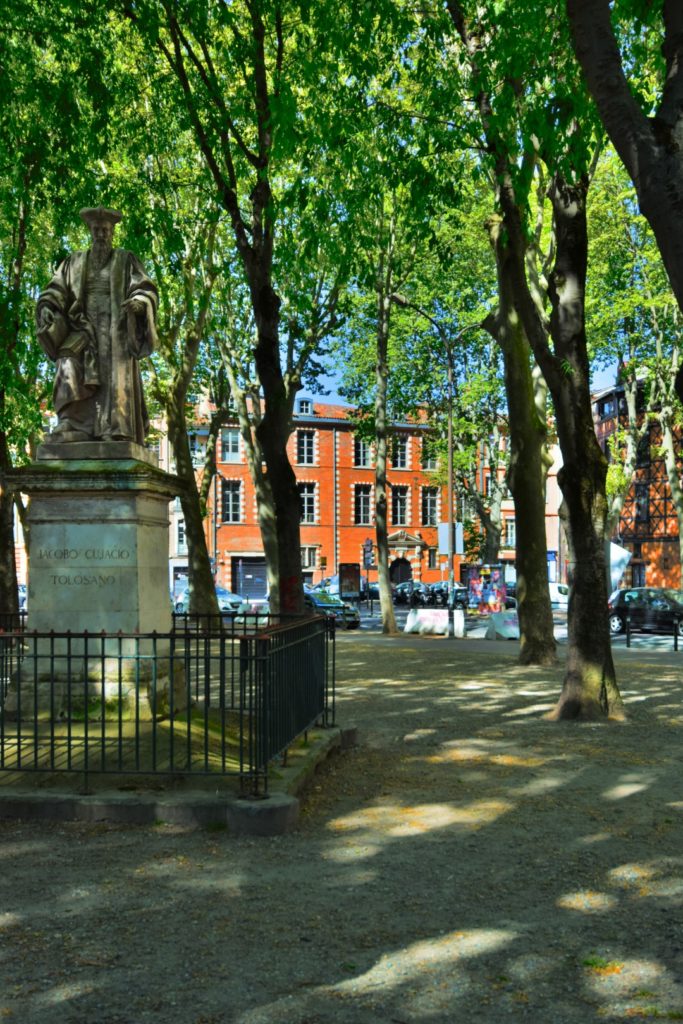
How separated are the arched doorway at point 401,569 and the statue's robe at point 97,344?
6647 centimetres

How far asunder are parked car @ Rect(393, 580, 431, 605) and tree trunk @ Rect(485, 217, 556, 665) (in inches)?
1500

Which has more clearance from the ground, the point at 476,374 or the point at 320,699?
the point at 476,374

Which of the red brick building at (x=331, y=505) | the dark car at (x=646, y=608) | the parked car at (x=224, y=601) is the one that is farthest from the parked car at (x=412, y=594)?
the dark car at (x=646, y=608)

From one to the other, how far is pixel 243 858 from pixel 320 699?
447 cm

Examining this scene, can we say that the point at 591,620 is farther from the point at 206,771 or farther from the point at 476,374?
the point at 476,374

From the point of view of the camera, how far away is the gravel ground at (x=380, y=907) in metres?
4.35

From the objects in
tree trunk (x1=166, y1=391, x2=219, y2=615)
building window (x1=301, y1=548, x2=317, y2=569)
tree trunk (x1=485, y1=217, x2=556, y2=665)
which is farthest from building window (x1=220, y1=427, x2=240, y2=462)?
tree trunk (x1=485, y1=217, x2=556, y2=665)

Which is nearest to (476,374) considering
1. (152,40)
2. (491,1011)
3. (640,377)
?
(640,377)

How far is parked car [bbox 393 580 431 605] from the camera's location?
194 ft

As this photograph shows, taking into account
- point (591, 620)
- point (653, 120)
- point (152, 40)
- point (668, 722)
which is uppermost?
point (152, 40)

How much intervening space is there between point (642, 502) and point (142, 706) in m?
60.5

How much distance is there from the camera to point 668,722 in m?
12.8

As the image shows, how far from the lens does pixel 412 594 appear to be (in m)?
60.3

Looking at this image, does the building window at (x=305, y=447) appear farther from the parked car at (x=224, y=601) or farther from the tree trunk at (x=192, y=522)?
the tree trunk at (x=192, y=522)
